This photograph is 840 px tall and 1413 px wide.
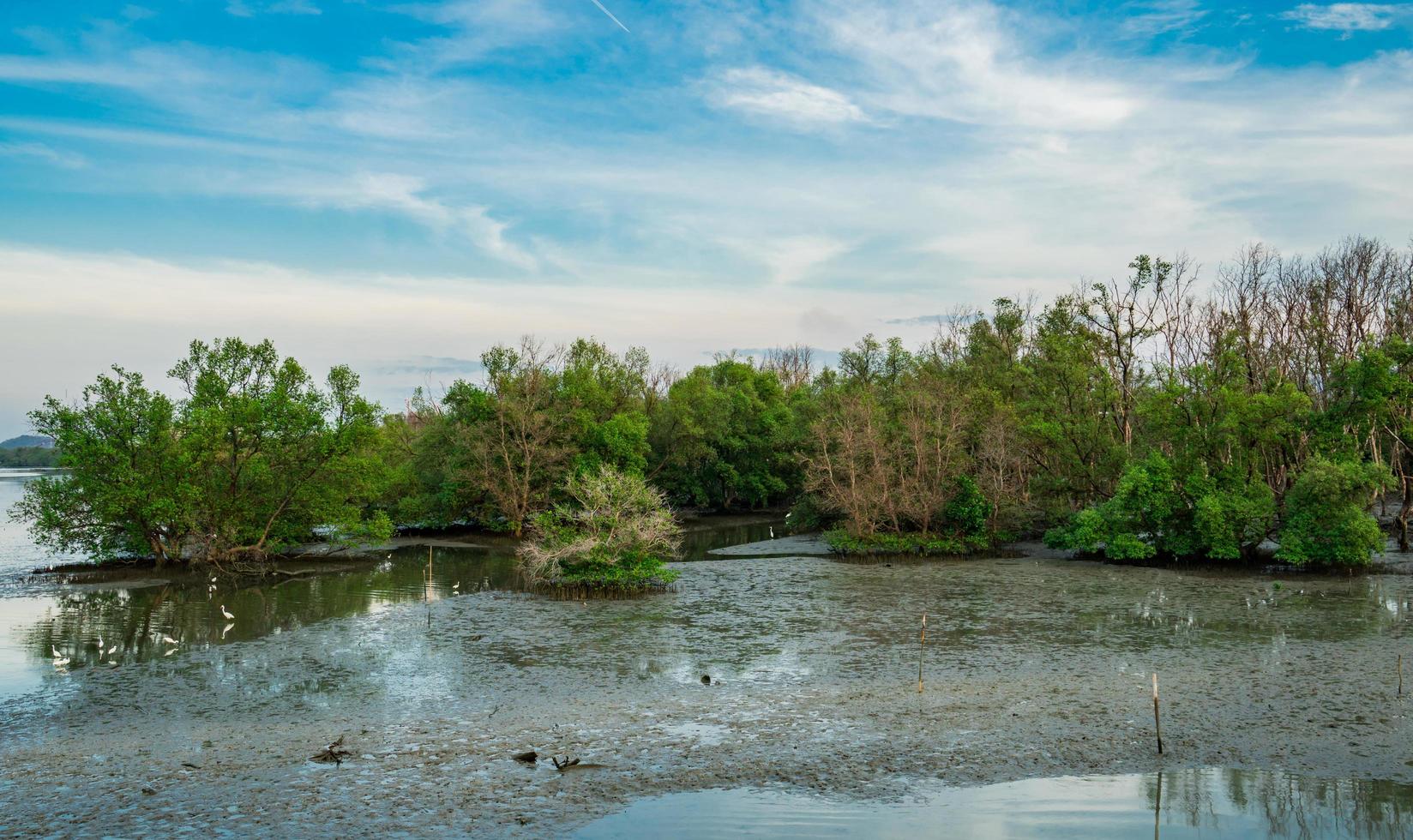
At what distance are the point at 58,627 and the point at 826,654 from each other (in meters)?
22.7

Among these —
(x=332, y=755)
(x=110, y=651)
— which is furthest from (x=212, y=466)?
(x=332, y=755)

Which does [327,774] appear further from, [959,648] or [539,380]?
[539,380]

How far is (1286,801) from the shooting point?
1323 centimetres

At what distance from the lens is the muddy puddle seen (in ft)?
42.8

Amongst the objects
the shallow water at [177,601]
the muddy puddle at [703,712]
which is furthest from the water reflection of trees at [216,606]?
the muddy puddle at [703,712]

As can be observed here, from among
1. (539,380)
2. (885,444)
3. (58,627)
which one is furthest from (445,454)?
(58,627)

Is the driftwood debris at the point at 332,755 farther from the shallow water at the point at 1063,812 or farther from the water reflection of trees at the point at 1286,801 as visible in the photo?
the water reflection of trees at the point at 1286,801

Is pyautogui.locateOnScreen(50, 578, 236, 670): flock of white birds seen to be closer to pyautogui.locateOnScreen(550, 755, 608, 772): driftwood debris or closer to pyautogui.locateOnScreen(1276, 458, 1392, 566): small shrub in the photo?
pyautogui.locateOnScreen(550, 755, 608, 772): driftwood debris

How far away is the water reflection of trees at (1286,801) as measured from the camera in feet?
40.5

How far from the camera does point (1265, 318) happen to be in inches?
2117

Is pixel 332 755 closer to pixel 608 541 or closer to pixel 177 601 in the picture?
pixel 608 541

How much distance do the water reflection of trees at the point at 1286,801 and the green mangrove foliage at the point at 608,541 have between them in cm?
2044

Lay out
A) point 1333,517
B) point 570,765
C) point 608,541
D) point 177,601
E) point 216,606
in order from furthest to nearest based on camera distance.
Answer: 1. point 1333,517
2. point 177,601
3. point 608,541
4. point 216,606
5. point 570,765

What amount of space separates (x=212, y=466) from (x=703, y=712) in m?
33.0
